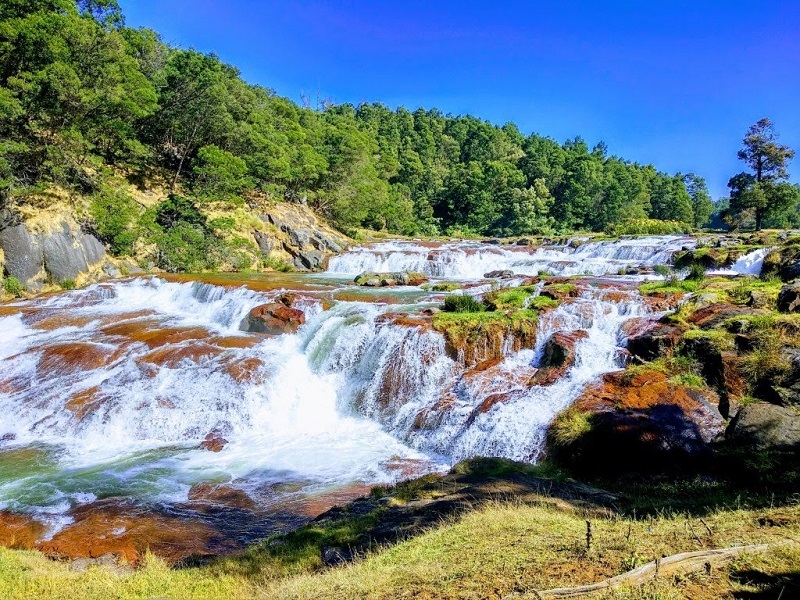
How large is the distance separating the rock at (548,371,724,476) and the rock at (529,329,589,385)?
110 cm

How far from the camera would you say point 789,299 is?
11.0 meters

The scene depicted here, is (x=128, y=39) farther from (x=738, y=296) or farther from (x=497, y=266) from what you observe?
(x=738, y=296)

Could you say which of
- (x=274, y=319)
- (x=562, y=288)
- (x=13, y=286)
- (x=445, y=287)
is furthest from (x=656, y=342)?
(x=13, y=286)

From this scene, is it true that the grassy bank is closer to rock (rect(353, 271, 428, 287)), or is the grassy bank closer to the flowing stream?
the flowing stream

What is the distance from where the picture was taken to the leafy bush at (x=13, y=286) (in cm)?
1970

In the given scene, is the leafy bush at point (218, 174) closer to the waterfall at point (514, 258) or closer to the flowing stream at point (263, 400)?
the waterfall at point (514, 258)

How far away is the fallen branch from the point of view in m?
3.07

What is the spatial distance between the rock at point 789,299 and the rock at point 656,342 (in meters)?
2.43

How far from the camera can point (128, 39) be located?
107 feet

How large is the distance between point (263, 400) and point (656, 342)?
9.48 m

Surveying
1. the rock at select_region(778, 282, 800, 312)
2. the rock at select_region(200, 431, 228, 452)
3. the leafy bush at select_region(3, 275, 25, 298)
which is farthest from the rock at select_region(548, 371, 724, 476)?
the leafy bush at select_region(3, 275, 25, 298)

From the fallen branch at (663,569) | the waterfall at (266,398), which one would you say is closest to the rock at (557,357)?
the waterfall at (266,398)

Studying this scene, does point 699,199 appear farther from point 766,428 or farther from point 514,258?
point 766,428

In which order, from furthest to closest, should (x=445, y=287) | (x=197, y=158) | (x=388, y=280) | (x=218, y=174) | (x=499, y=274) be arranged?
1. (x=197, y=158)
2. (x=218, y=174)
3. (x=499, y=274)
4. (x=388, y=280)
5. (x=445, y=287)
